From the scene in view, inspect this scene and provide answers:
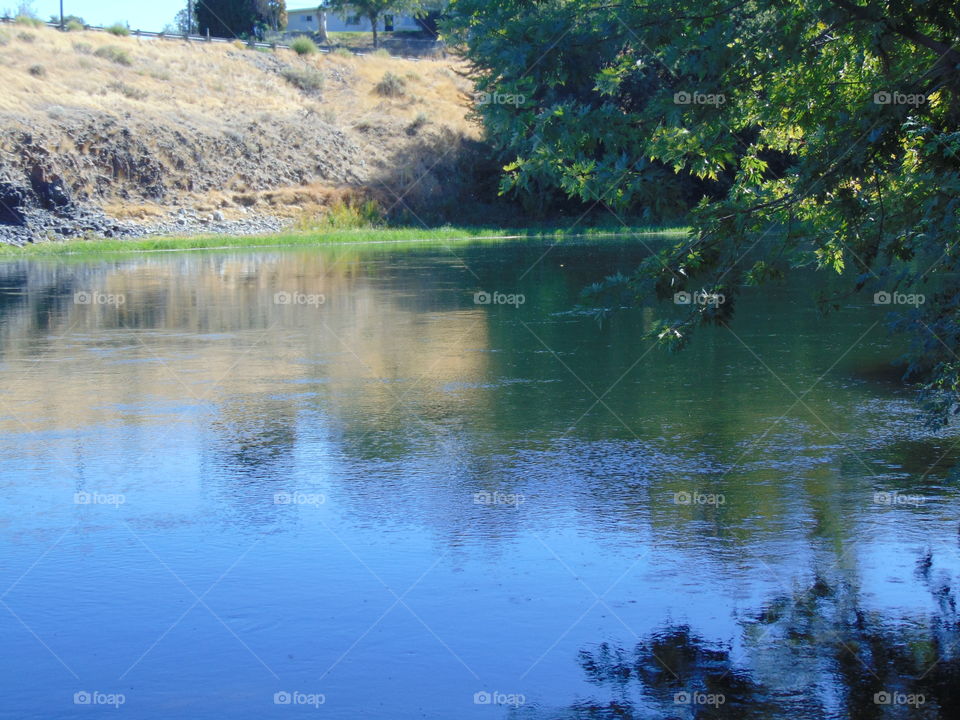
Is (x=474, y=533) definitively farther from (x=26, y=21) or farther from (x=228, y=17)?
(x=228, y=17)

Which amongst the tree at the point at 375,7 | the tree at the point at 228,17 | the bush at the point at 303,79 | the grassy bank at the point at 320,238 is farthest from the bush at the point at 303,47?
the grassy bank at the point at 320,238

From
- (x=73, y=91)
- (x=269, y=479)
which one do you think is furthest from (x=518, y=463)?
(x=73, y=91)

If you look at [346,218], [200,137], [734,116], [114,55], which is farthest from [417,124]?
[734,116]

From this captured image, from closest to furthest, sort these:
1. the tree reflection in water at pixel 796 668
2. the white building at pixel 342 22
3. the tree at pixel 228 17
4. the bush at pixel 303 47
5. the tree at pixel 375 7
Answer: the tree reflection in water at pixel 796 668, the bush at pixel 303 47, the tree at pixel 228 17, the tree at pixel 375 7, the white building at pixel 342 22

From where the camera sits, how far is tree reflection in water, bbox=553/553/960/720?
554 centimetres

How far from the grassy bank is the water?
2975 cm

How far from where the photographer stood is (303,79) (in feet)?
245

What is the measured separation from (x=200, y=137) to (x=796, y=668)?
58297 mm

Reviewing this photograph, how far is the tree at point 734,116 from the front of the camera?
24.6ft

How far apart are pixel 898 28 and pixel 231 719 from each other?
5.72m

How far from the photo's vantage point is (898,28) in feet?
24.6

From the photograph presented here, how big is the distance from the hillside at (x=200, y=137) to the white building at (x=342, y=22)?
35625 mm

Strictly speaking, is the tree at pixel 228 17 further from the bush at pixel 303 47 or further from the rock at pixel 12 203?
the rock at pixel 12 203

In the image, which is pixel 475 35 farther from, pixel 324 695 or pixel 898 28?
pixel 324 695
